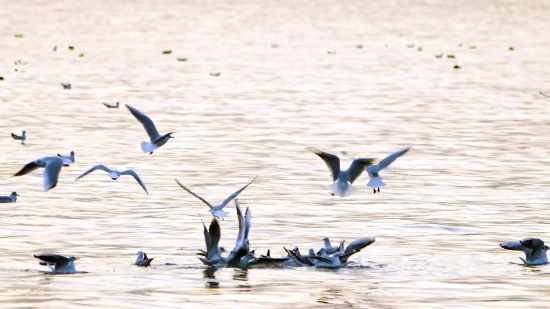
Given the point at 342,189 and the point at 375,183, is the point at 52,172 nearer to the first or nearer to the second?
the point at 342,189

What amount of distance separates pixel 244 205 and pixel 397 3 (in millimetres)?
106613

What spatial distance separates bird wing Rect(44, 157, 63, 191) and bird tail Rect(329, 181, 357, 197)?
12.3 ft

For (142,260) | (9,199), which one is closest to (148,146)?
(9,199)

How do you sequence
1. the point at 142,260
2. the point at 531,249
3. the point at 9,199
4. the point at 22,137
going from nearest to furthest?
1. the point at 142,260
2. the point at 531,249
3. the point at 9,199
4. the point at 22,137

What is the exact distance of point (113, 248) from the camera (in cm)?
1775

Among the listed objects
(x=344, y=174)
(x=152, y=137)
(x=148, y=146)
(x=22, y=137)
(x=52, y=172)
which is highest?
(x=22, y=137)

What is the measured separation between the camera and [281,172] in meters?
24.8

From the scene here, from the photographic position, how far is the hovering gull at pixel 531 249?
1678 centimetres

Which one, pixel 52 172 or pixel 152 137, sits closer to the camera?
pixel 52 172

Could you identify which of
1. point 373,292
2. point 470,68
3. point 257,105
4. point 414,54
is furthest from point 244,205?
point 414,54

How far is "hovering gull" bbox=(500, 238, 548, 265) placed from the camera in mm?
16781

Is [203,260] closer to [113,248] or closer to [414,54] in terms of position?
[113,248]

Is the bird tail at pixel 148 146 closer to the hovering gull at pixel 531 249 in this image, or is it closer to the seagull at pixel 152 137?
the seagull at pixel 152 137

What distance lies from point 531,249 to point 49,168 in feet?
21.2
